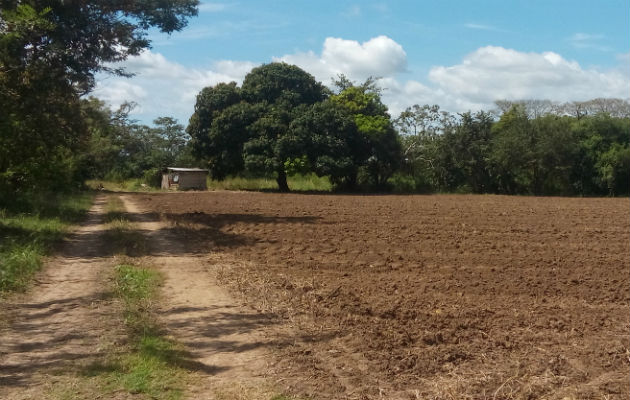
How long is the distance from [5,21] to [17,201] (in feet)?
28.3

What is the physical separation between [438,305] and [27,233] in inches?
419

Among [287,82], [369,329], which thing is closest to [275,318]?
[369,329]

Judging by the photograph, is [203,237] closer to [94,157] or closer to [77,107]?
[77,107]

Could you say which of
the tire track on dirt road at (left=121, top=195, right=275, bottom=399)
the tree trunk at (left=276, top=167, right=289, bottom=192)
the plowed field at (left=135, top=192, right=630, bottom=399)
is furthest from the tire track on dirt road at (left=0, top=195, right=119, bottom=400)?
the tree trunk at (left=276, top=167, right=289, bottom=192)

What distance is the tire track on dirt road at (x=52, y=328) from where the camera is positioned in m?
5.57

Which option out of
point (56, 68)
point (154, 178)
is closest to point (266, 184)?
point (154, 178)

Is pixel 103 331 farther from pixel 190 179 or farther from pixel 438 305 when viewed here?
pixel 190 179

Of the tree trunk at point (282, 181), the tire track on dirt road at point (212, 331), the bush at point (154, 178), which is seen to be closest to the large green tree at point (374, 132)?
the tree trunk at point (282, 181)

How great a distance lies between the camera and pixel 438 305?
8.41 meters

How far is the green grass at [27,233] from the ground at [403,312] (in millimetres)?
775

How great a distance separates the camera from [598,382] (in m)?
5.45

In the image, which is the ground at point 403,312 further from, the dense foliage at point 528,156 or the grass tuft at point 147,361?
the dense foliage at point 528,156

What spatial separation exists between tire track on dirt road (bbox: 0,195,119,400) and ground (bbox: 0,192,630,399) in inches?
15.8

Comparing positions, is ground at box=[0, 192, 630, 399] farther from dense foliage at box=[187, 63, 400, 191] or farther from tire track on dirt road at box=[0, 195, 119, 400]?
dense foliage at box=[187, 63, 400, 191]
